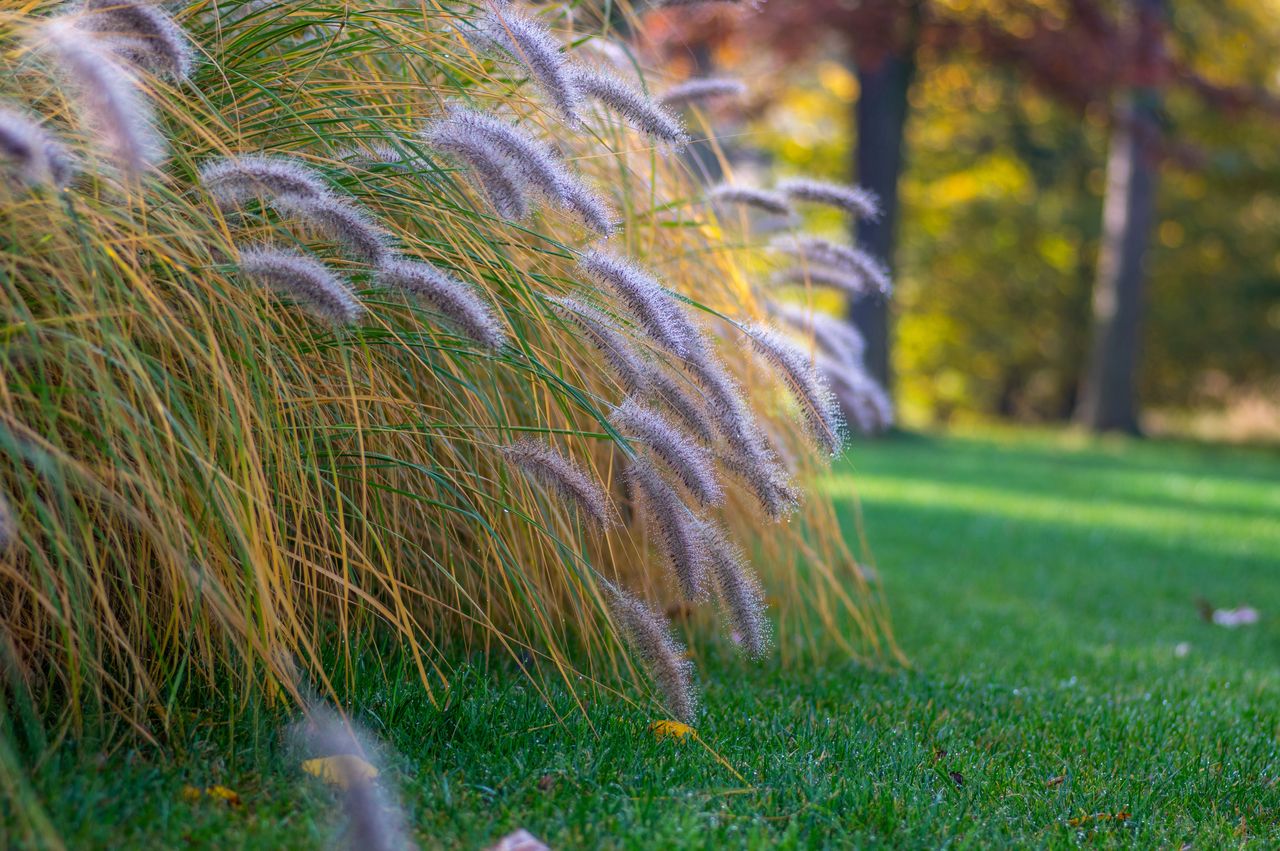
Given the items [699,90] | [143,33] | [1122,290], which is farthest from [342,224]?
[1122,290]

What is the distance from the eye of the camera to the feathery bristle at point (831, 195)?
3041 millimetres

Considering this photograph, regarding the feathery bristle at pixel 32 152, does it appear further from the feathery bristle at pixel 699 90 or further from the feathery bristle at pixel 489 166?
the feathery bristle at pixel 699 90

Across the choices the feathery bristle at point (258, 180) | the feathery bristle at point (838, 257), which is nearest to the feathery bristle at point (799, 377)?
the feathery bristle at point (838, 257)

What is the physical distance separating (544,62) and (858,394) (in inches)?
59.1

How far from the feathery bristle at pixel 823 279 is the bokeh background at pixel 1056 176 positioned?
358 inches

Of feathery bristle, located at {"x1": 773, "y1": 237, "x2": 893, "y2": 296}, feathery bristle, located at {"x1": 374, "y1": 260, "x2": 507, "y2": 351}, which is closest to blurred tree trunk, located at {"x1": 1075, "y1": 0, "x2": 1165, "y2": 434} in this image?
feathery bristle, located at {"x1": 773, "y1": 237, "x2": 893, "y2": 296}

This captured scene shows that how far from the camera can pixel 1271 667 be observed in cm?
365

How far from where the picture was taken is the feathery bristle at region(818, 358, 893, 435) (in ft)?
10.9

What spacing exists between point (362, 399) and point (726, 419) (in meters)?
0.70

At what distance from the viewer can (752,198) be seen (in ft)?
10.5

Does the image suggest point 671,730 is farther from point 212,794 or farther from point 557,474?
point 212,794

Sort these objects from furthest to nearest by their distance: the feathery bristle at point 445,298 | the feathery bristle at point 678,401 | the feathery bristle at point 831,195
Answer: the feathery bristle at point 831,195, the feathery bristle at point 678,401, the feathery bristle at point 445,298

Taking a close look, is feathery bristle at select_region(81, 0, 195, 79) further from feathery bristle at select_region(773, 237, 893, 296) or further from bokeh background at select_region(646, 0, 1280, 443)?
bokeh background at select_region(646, 0, 1280, 443)

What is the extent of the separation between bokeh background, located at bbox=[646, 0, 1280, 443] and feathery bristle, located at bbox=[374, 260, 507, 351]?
35.3ft
